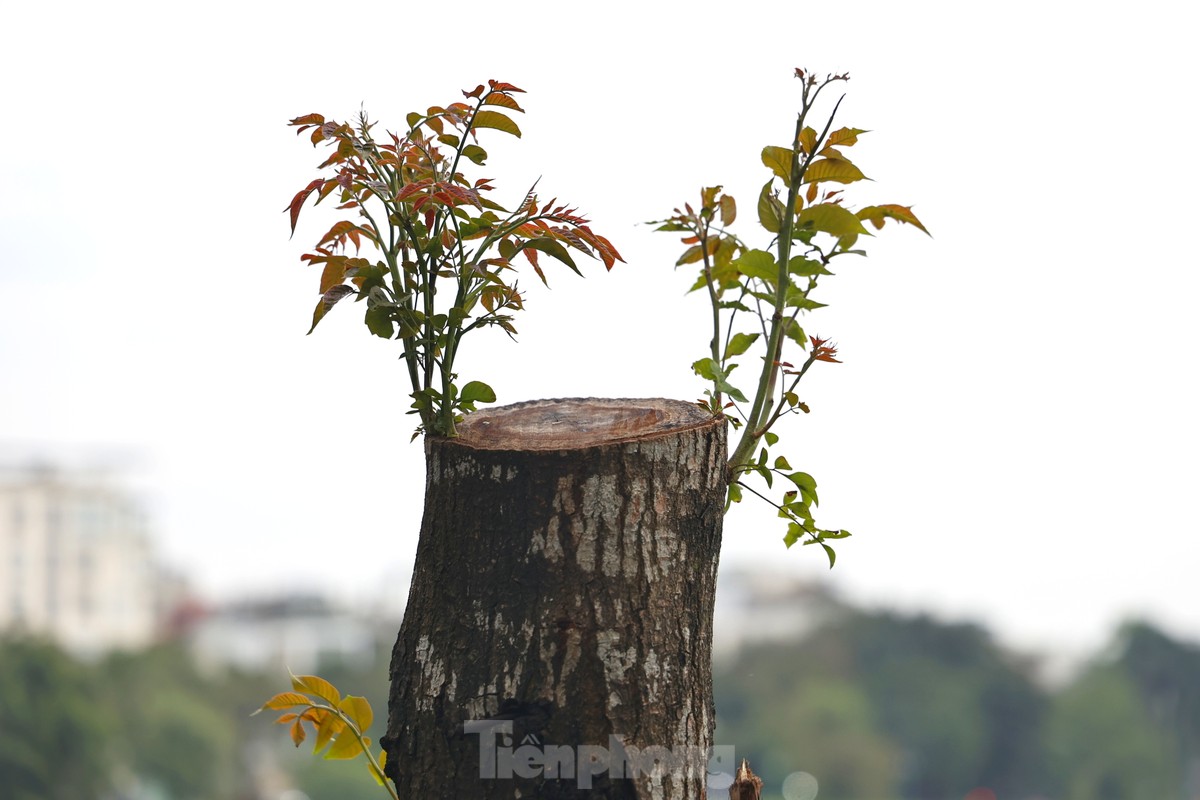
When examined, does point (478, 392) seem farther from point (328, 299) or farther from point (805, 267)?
point (805, 267)

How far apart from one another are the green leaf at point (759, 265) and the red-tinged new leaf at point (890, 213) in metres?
0.23

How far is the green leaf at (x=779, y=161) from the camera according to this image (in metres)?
2.63

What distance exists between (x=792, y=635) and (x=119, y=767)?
37.5m

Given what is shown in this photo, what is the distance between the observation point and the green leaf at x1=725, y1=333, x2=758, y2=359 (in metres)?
2.94

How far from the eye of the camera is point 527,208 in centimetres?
260

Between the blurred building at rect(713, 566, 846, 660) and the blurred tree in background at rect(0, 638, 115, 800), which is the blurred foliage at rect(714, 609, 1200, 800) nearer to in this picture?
the blurred building at rect(713, 566, 846, 660)

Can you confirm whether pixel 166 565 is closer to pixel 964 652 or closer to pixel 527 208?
pixel 964 652

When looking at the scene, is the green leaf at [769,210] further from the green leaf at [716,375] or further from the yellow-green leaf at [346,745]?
the yellow-green leaf at [346,745]

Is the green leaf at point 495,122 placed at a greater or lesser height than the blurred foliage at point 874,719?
greater

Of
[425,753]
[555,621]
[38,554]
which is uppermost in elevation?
[555,621]

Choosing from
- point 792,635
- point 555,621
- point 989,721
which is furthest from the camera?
point 792,635

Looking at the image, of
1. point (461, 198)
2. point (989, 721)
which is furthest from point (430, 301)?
point (989, 721)

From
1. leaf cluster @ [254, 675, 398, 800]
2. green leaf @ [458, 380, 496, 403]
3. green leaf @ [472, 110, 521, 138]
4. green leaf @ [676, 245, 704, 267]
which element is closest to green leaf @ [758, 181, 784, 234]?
green leaf @ [676, 245, 704, 267]

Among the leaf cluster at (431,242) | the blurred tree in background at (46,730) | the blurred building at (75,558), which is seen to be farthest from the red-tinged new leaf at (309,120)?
the blurred building at (75,558)
